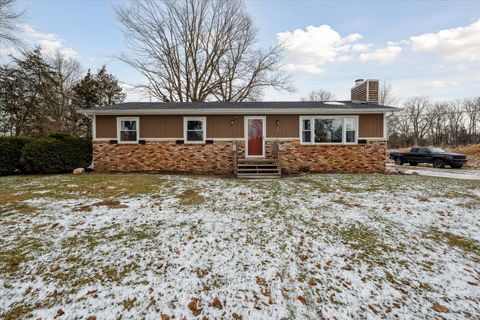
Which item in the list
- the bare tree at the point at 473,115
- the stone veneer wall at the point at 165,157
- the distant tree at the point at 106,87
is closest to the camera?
the stone veneer wall at the point at 165,157

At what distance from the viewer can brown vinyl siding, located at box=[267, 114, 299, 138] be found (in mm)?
10023

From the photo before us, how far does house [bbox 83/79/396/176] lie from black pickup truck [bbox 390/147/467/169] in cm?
840

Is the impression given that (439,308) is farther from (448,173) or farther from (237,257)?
(448,173)

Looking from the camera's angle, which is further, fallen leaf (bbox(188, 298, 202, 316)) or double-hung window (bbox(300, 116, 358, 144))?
double-hung window (bbox(300, 116, 358, 144))

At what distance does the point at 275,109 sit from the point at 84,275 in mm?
8852

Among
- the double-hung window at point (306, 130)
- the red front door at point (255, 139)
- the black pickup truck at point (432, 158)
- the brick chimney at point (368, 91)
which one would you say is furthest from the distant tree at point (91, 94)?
the black pickup truck at point (432, 158)

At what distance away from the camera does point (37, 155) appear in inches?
348

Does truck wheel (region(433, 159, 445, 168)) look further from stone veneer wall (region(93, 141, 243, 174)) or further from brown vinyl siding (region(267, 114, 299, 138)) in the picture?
stone veneer wall (region(93, 141, 243, 174))

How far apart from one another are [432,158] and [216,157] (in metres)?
15.3

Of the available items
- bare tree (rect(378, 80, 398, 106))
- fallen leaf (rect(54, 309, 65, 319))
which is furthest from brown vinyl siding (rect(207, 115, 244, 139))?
bare tree (rect(378, 80, 398, 106))

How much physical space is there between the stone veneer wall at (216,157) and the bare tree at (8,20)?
8.48 meters

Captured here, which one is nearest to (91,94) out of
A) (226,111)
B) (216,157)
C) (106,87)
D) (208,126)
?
(106,87)

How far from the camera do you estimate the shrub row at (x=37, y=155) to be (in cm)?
873

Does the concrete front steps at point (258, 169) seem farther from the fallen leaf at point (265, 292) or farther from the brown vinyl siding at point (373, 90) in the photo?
the brown vinyl siding at point (373, 90)
